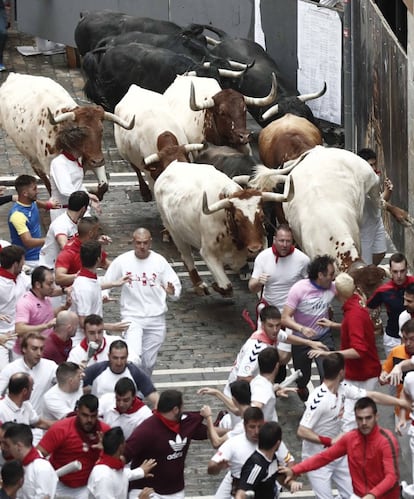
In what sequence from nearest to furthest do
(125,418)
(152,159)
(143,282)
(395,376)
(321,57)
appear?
(125,418) < (395,376) < (143,282) < (152,159) < (321,57)

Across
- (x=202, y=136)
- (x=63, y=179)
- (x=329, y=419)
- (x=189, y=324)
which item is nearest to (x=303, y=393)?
(x=329, y=419)

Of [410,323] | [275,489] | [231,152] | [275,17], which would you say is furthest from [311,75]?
[275,489]

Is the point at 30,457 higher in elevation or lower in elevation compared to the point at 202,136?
higher

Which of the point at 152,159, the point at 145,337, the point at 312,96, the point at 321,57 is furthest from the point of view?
the point at 321,57

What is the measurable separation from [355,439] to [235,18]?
17143 millimetres

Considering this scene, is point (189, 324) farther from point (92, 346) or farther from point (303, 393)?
point (92, 346)

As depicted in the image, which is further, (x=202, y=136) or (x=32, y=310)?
(x=202, y=136)

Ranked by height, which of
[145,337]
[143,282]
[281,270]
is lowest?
[145,337]

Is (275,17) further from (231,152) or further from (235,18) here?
(231,152)

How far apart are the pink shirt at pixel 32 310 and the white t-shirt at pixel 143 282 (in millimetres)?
921

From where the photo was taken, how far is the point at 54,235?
18.2 metres

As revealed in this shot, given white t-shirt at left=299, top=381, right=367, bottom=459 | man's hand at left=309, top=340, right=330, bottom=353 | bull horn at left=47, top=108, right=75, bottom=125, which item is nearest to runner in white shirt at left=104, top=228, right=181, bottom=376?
man's hand at left=309, top=340, right=330, bottom=353

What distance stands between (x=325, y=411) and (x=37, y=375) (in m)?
2.64

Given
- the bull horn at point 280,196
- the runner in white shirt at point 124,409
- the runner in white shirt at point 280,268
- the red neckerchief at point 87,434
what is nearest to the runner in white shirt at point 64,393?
the runner in white shirt at point 124,409
